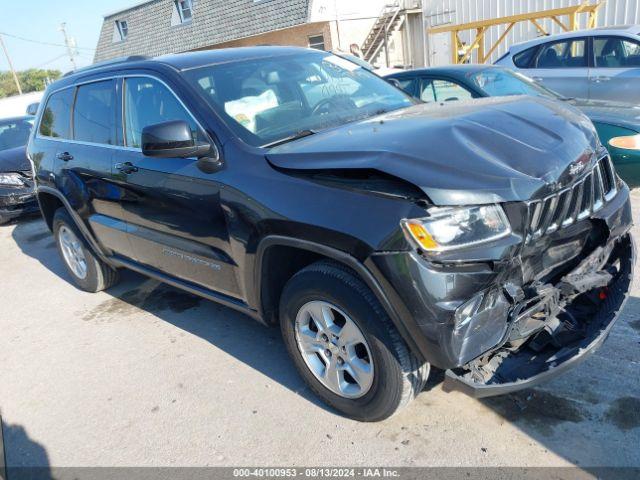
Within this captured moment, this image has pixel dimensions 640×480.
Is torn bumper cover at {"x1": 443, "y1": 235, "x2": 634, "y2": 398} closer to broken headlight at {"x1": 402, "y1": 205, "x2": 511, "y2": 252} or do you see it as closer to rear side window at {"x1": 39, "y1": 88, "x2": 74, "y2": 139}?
broken headlight at {"x1": 402, "y1": 205, "x2": 511, "y2": 252}

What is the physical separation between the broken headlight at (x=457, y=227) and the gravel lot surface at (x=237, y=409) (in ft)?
3.56

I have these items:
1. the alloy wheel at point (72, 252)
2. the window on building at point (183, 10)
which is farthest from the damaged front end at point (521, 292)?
the window on building at point (183, 10)

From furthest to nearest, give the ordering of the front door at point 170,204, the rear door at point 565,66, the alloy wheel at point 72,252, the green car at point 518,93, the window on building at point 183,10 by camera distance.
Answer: the window on building at point 183,10 < the rear door at point 565,66 < the green car at point 518,93 < the alloy wheel at point 72,252 < the front door at point 170,204

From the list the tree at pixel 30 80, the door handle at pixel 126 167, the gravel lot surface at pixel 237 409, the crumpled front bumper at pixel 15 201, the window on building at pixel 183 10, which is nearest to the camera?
the gravel lot surface at pixel 237 409

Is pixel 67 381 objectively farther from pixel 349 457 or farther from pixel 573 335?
pixel 573 335

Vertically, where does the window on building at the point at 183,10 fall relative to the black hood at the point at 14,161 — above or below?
above

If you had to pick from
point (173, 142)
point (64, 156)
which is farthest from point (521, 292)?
point (64, 156)

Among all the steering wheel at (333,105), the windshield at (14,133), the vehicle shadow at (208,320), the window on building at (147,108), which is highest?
the window on building at (147,108)

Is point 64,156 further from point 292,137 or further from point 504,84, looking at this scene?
point 504,84

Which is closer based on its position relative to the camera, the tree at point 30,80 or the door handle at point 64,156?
the door handle at point 64,156

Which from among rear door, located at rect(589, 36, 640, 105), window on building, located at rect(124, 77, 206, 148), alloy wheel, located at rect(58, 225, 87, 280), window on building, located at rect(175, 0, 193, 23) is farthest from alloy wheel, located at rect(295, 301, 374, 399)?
window on building, located at rect(175, 0, 193, 23)

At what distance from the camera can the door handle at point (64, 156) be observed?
176 inches

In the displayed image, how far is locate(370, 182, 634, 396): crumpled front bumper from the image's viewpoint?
218 cm

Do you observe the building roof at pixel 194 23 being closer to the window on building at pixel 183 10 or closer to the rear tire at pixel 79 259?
the window on building at pixel 183 10
